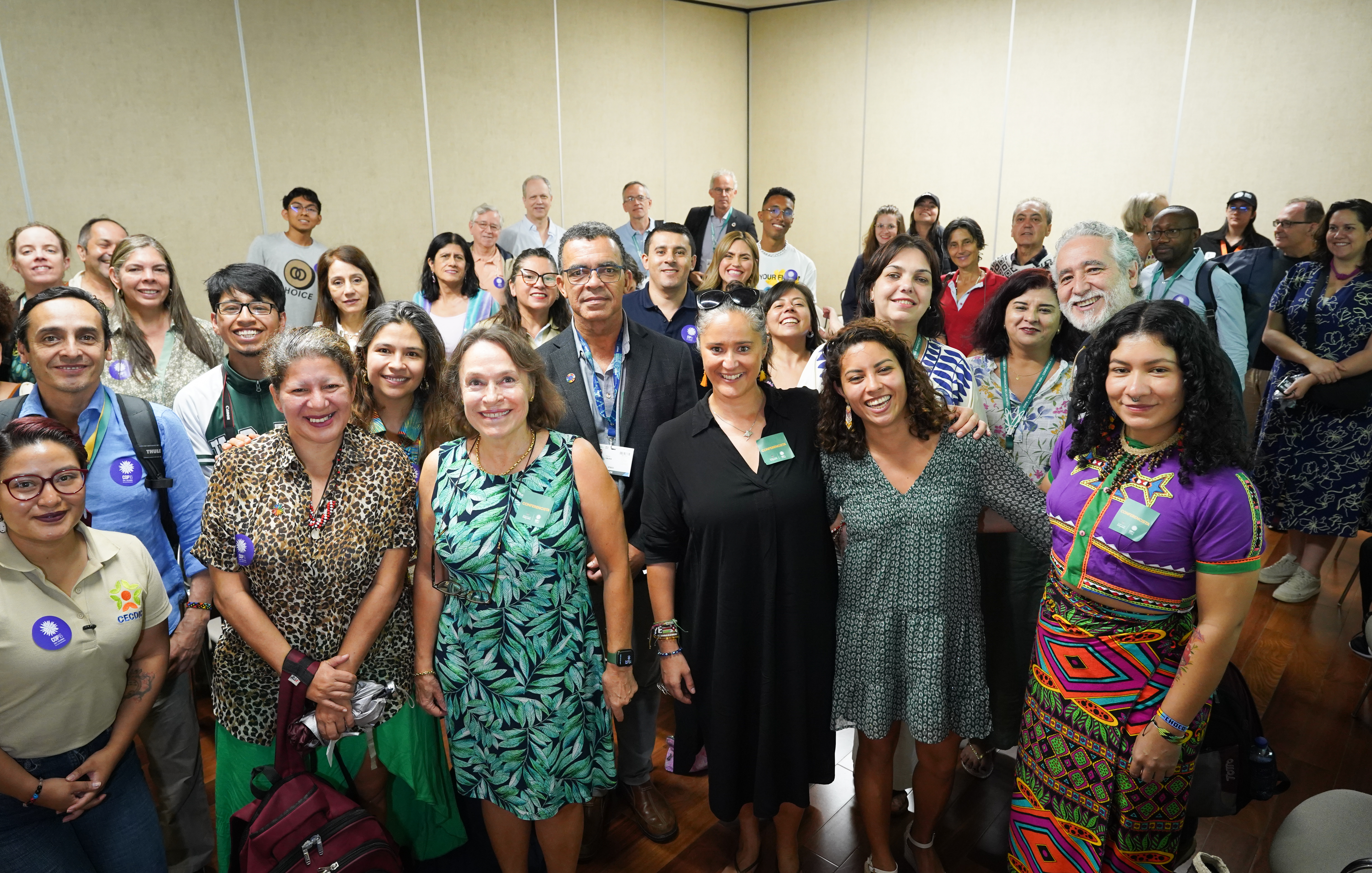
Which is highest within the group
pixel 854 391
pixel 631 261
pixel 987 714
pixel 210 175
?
pixel 210 175

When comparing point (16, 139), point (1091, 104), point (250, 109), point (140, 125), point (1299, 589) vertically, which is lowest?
point (1299, 589)

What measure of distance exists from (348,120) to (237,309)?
15.4 feet

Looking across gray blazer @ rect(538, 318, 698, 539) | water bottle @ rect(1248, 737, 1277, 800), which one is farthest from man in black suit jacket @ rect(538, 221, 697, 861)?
water bottle @ rect(1248, 737, 1277, 800)

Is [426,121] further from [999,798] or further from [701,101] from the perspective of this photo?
[999,798]

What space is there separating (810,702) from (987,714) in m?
0.49

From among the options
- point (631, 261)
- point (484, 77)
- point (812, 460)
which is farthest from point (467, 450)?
point (484, 77)

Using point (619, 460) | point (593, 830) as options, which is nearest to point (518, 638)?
point (619, 460)

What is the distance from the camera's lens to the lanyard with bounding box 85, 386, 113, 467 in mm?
2104

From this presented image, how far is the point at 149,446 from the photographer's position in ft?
7.15

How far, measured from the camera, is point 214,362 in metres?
3.21

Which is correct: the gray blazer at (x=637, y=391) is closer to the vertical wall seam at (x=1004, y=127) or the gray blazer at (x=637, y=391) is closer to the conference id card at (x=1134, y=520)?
the conference id card at (x=1134, y=520)

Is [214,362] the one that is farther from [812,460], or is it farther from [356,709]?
[812,460]

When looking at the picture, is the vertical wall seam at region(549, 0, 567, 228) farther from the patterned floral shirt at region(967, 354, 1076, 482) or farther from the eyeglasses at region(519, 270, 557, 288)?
the patterned floral shirt at region(967, 354, 1076, 482)

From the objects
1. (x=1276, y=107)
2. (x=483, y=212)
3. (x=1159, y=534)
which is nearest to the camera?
(x=1159, y=534)
